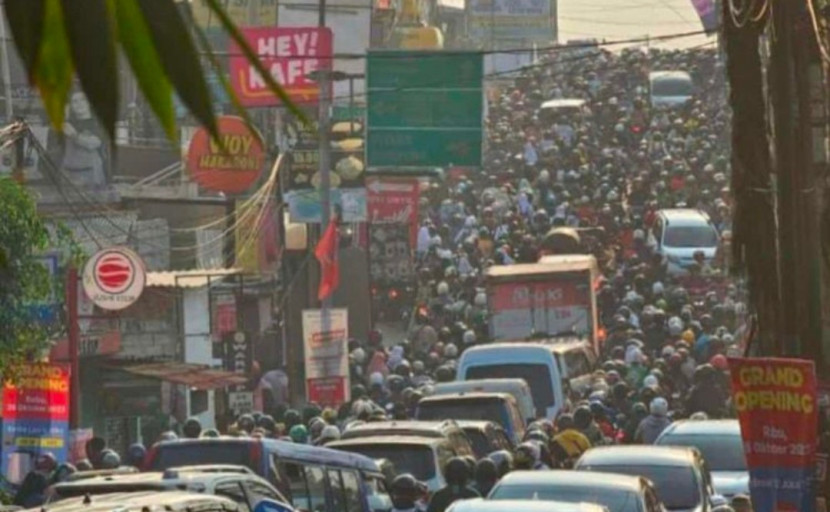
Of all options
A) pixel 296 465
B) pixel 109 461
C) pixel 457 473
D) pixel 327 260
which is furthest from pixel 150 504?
pixel 327 260

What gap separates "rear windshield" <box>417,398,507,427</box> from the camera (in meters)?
23.4

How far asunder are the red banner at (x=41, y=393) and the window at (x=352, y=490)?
4882 millimetres

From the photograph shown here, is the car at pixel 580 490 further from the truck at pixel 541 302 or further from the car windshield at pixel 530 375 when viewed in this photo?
the truck at pixel 541 302

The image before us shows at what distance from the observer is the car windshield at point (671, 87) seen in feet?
256

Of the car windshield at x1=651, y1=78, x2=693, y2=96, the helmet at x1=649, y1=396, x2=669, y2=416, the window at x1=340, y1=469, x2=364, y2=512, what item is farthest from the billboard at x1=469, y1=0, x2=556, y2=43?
the window at x1=340, y1=469, x2=364, y2=512

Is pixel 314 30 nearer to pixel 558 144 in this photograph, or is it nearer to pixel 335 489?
pixel 558 144

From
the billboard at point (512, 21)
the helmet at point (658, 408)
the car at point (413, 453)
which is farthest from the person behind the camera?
the billboard at point (512, 21)

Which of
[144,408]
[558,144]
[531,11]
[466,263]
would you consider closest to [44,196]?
[144,408]

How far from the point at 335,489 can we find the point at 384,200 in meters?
30.4

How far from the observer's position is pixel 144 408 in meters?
31.3

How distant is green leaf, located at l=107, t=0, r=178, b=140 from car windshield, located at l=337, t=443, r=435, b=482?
674 inches

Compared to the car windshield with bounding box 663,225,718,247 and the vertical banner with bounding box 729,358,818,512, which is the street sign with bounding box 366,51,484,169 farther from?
the vertical banner with bounding box 729,358,818,512

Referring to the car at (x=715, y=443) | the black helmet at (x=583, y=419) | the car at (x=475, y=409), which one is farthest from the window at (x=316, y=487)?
the black helmet at (x=583, y=419)

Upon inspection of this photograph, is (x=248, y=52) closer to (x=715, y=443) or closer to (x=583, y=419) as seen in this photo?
(x=715, y=443)
